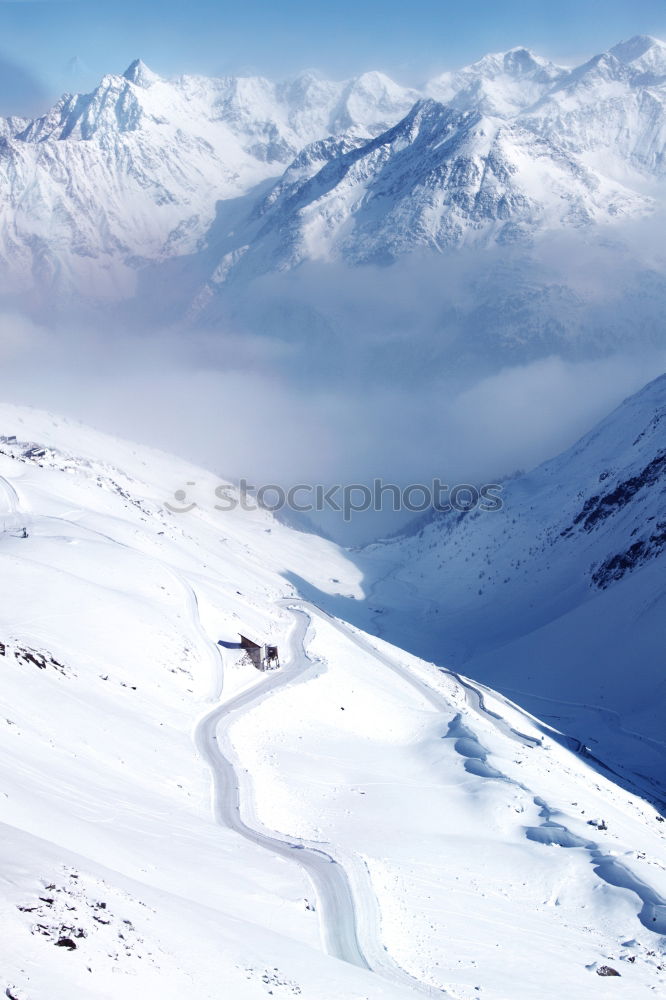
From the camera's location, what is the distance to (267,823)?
29.7 m

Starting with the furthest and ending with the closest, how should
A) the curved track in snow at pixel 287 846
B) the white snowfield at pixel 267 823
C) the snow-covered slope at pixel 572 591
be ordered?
1. the snow-covered slope at pixel 572 591
2. the curved track in snow at pixel 287 846
3. the white snowfield at pixel 267 823

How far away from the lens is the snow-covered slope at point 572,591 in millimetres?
68125

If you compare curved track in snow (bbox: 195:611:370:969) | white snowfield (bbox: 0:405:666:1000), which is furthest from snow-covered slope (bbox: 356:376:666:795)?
curved track in snow (bbox: 195:611:370:969)

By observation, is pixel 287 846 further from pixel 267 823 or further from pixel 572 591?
pixel 572 591

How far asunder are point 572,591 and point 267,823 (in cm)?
6693

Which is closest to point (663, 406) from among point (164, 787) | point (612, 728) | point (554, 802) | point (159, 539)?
point (612, 728)

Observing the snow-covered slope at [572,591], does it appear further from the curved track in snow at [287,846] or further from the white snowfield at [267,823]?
the curved track in snow at [287,846]

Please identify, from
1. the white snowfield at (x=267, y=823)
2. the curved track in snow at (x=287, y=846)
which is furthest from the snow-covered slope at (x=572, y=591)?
the curved track in snow at (x=287, y=846)

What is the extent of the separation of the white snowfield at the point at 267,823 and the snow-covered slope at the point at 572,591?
1048 cm

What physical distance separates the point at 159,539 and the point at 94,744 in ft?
152

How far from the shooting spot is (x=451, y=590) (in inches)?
4692

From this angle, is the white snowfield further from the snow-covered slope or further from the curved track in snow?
the snow-covered slope

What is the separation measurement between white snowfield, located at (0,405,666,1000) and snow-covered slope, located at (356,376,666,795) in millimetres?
10480

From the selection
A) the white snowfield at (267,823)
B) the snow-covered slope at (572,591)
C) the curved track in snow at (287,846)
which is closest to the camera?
the white snowfield at (267,823)
